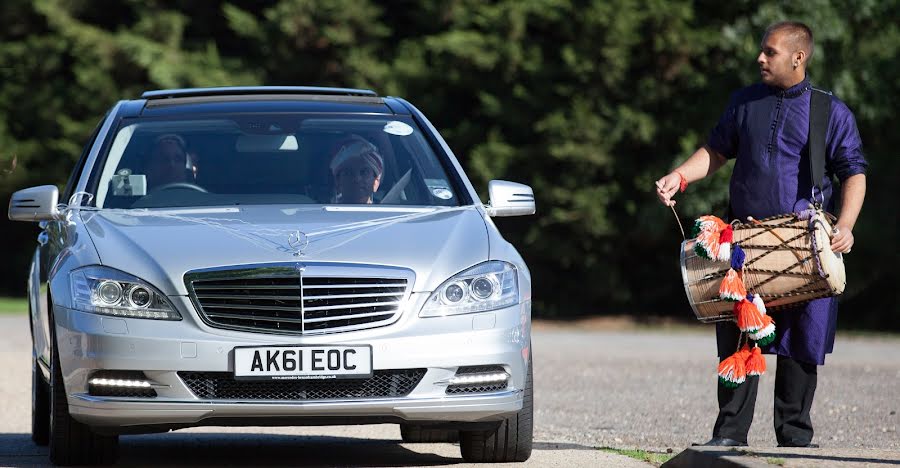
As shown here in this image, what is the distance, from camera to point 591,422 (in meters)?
9.74

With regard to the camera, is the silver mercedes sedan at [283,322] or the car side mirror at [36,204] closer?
the silver mercedes sedan at [283,322]

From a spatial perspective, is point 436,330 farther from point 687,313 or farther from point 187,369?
point 687,313

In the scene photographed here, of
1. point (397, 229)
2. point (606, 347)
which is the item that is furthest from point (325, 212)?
point (606, 347)

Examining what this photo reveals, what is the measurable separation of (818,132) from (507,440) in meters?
1.85

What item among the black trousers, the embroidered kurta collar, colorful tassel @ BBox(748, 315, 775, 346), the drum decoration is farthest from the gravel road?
the embroidered kurta collar

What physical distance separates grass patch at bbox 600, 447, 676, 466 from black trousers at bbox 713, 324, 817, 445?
14.3 inches

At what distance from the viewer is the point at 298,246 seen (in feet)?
21.1

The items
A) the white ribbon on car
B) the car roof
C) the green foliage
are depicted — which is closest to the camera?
the white ribbon on car

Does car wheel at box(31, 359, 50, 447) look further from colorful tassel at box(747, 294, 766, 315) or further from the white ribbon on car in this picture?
colorful tassel at box(747, 294, 766, 315)

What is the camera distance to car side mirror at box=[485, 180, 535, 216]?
727cm

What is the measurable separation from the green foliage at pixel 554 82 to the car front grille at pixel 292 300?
1903 cm

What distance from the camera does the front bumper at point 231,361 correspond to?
6164 mm

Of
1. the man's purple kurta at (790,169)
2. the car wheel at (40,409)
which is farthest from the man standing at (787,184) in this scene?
the car wheel at (40,409)

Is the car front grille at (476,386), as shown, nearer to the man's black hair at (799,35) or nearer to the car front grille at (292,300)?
the car front grille at (292,300)
